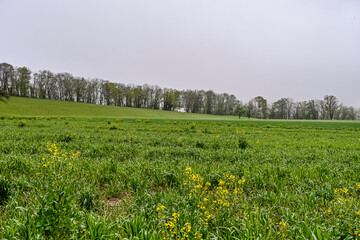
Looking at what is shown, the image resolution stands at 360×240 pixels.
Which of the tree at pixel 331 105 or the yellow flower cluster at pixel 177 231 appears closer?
the yellow flower cluster at pixel 177 231

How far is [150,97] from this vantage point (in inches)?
4648

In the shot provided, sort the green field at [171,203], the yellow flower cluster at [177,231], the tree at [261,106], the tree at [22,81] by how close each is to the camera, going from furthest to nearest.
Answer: the tree at [261,106]
the tree at [22,81]
the green field at [171,203]
the yellow flower cluster at [177,231]

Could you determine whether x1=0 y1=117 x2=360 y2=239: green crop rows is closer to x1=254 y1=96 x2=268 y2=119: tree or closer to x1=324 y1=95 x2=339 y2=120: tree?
x1=254 y1=96 x2=268 y2=119: tree

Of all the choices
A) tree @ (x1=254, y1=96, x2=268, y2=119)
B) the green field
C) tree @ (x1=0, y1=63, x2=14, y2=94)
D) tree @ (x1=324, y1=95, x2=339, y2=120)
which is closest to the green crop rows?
the green field

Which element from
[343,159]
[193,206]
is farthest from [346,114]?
[193,206]

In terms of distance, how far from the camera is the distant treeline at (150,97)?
88062mm

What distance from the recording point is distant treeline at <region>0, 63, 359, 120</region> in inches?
3467

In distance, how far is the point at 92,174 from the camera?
531cm

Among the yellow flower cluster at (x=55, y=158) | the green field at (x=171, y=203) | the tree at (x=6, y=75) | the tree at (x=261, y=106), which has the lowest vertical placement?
the green field at (x=171, y=203)

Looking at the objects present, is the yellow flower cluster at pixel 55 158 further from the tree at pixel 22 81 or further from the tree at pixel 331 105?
the tree at pixel 331 105

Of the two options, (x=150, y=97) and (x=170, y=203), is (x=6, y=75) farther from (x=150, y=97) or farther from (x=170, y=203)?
(x=170, y=203)

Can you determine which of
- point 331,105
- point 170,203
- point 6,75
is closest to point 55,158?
point 170,203

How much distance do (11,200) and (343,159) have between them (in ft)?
37.1

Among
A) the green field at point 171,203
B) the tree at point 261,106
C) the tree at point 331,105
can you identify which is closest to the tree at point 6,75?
the green field at point 171,203
